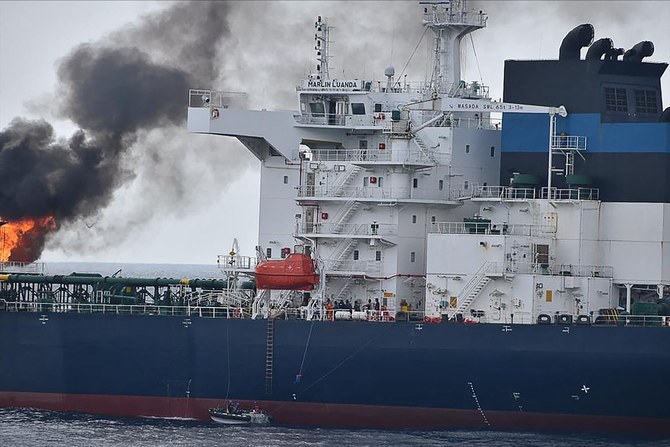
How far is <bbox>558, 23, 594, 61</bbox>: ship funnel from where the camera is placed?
44.0m

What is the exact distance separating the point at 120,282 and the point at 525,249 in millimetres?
12288

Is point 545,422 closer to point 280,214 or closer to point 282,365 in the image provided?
point 282,365

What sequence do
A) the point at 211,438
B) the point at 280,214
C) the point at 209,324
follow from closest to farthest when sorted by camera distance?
1. the point at 211,438
2. the point at 209,324
3. the point at 280,214

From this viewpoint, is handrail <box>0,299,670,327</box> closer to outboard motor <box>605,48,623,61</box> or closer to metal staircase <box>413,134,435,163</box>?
metal staircase <box>413,134,435,163</box>

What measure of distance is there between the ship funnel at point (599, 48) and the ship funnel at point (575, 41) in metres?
0.27

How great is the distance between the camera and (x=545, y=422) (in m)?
40.8

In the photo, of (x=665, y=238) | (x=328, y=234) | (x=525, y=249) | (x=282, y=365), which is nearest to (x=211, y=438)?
(x=282, y=365)

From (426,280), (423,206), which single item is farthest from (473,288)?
(423,206)

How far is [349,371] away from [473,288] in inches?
158

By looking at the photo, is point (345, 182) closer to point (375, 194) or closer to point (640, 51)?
point (375, 194)

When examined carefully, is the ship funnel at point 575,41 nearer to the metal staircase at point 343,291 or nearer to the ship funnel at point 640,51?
the ship funnel at point 640,51

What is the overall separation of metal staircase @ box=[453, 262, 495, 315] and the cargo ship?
60mm


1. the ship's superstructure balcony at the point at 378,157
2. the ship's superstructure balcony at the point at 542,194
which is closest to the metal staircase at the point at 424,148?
the ship's superstructure balcony at the point at 378,157

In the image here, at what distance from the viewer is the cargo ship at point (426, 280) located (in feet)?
134
